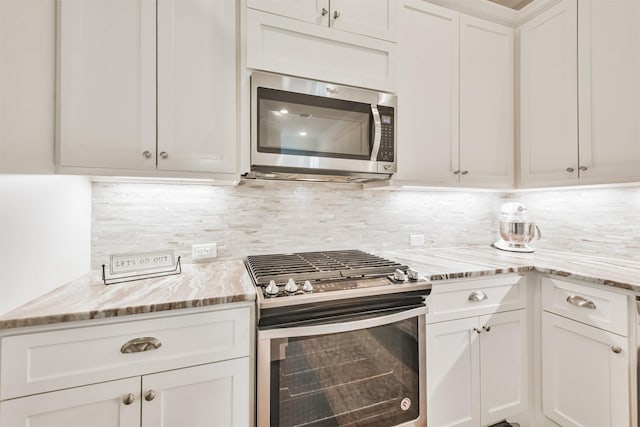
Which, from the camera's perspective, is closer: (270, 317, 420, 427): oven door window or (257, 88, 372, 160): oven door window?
(270, 317, 420, 427): oven door window

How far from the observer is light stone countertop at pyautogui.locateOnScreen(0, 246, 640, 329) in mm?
905

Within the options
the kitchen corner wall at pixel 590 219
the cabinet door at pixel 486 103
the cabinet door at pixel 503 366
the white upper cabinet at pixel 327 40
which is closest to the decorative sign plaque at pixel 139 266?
the white upper cabinet at pixel 327 40

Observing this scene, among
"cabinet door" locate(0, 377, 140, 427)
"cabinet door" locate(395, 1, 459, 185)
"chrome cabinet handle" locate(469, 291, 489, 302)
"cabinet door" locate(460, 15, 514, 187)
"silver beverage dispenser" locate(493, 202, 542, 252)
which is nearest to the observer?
"cabinet door" locate(0, 377, 140, 427)

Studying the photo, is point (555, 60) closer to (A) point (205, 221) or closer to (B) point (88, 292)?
(A) point (205, 221)

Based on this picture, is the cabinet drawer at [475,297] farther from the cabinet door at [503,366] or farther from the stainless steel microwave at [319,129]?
the stainless steel microwave at [319,129]

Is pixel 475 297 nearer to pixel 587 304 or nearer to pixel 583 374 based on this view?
pixel 587 304

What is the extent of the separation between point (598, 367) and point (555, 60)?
5.74ft

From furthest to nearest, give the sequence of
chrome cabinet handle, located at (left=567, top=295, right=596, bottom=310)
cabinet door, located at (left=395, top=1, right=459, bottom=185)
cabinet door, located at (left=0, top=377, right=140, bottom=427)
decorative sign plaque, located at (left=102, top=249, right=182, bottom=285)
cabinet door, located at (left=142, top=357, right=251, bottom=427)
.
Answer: cabinet door, located at (left=395, top=1, right=459, bottom=185) → chrome cabinet handle, located at (left=567, top=295, right=596, bottom=310) → decorative sign plaque, located at (left=102, top=249, right=182, bottom=285) → cabinet door, located at (left=142, top=357, right=251, bottom=427) → cabinet door, located at (left=0, top=377, right=140, bottom=427)

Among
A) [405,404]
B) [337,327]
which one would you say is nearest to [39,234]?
[337,327]

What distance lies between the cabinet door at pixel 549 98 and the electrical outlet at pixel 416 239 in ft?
2.54

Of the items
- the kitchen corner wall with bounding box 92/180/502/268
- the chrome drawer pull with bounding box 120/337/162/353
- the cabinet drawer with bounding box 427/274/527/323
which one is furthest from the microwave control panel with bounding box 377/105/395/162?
the chrome drawer pull with bounding box 120/337/162/353

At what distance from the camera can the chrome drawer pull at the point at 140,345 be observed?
3.09 ft

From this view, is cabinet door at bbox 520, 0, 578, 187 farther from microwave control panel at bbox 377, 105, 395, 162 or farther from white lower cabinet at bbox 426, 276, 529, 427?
microwave control panel at bbox 377, 105, 395, 162

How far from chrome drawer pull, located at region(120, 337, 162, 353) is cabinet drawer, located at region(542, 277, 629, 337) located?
1842 millimetres
